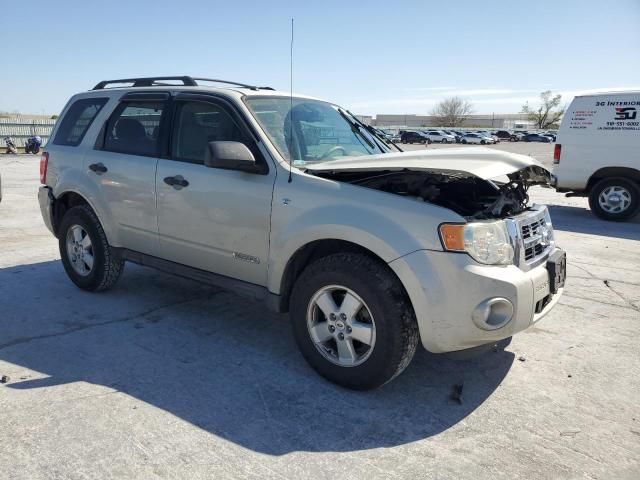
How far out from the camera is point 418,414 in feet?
10.3

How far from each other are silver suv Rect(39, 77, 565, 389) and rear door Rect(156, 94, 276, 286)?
12 mm

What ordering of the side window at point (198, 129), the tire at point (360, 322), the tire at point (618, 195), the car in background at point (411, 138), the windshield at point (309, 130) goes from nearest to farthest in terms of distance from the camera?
the tire at point (360, 322), the windshield at point (309, 130), the side window at point (198, 129), the tire at point (618, 195), the car in background at point (411, 138)

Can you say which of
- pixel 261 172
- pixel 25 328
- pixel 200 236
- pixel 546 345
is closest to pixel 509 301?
pixel 546 345

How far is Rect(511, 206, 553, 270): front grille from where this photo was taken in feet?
10.6

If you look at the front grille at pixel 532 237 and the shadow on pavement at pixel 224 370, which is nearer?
the shadow on pavement at pixel 224 370

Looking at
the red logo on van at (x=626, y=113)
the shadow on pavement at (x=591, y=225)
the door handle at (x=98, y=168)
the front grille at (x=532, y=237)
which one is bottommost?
the shadow on pavement at (x=591, y=225)

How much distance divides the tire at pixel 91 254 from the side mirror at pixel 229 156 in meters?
1.92

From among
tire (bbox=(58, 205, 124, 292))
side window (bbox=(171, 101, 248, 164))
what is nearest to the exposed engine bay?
side window (bbox=(171, 101, 248, 164))

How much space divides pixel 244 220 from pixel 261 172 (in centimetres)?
37

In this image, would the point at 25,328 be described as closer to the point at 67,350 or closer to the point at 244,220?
the point at 67,350

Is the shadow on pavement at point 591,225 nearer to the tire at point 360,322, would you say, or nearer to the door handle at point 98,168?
the tire at point 360,322

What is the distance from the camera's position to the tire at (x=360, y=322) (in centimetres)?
311

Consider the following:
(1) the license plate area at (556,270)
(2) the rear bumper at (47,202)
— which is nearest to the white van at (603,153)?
(1) the license plate area at (556,270)

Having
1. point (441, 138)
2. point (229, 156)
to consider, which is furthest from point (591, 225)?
point (441, 138)
